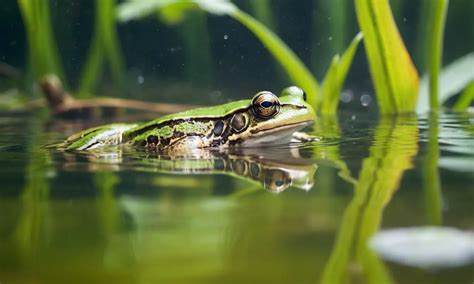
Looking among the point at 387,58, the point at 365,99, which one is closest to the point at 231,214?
the point at 387,58

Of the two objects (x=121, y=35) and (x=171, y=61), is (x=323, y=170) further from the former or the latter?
(x=121, y=35)

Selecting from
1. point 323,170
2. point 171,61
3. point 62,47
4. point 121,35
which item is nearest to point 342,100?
point 171,61

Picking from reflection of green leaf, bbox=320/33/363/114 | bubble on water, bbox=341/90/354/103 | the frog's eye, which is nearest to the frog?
the frog's eye

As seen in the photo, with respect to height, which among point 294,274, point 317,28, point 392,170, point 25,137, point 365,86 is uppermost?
point 317,28

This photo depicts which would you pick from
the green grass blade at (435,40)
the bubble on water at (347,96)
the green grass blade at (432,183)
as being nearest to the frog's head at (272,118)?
the green grass blade at (432,183)

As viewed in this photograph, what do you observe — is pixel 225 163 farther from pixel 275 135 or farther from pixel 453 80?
pixel 453 80

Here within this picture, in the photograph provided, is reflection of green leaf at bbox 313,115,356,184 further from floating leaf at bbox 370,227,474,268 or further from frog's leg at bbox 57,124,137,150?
frog's leg at bbox 57,124,137,150
